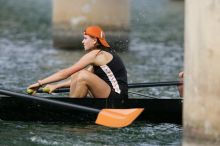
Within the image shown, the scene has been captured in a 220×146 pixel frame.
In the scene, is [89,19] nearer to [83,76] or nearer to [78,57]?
[78,57]

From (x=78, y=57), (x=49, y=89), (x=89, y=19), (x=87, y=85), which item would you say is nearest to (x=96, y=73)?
(x=87, y=85)

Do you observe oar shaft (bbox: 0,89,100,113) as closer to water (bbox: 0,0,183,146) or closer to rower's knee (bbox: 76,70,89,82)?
water (bbox: 0,0,183,146)

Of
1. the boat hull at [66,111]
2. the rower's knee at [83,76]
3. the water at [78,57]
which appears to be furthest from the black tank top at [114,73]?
the water at [78,57]

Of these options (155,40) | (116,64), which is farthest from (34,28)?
(116,64)

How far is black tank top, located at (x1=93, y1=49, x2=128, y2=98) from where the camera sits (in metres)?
12.2

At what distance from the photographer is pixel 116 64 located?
12242 millimetres

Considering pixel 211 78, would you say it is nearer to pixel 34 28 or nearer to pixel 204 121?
pixel 204 121

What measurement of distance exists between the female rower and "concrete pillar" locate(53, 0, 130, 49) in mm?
10878

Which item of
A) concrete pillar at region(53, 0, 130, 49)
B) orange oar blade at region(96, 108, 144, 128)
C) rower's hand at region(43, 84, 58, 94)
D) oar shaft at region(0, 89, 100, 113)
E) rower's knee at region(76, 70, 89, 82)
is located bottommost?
orange oar blade at region(96, 108, 144, 128)

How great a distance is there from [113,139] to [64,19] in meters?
12.5

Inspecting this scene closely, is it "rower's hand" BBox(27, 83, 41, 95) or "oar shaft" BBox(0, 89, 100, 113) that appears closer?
"oar shaft" BBox(0, 89, 100, 113)

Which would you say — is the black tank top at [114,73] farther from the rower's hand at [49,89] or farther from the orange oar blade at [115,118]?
the orange oar blade at [115,118]

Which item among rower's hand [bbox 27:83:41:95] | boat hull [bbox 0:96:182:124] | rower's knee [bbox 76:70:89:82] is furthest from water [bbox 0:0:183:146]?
rower's knee [bbox 76:70:89:82]

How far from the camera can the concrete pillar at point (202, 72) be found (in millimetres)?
8773
